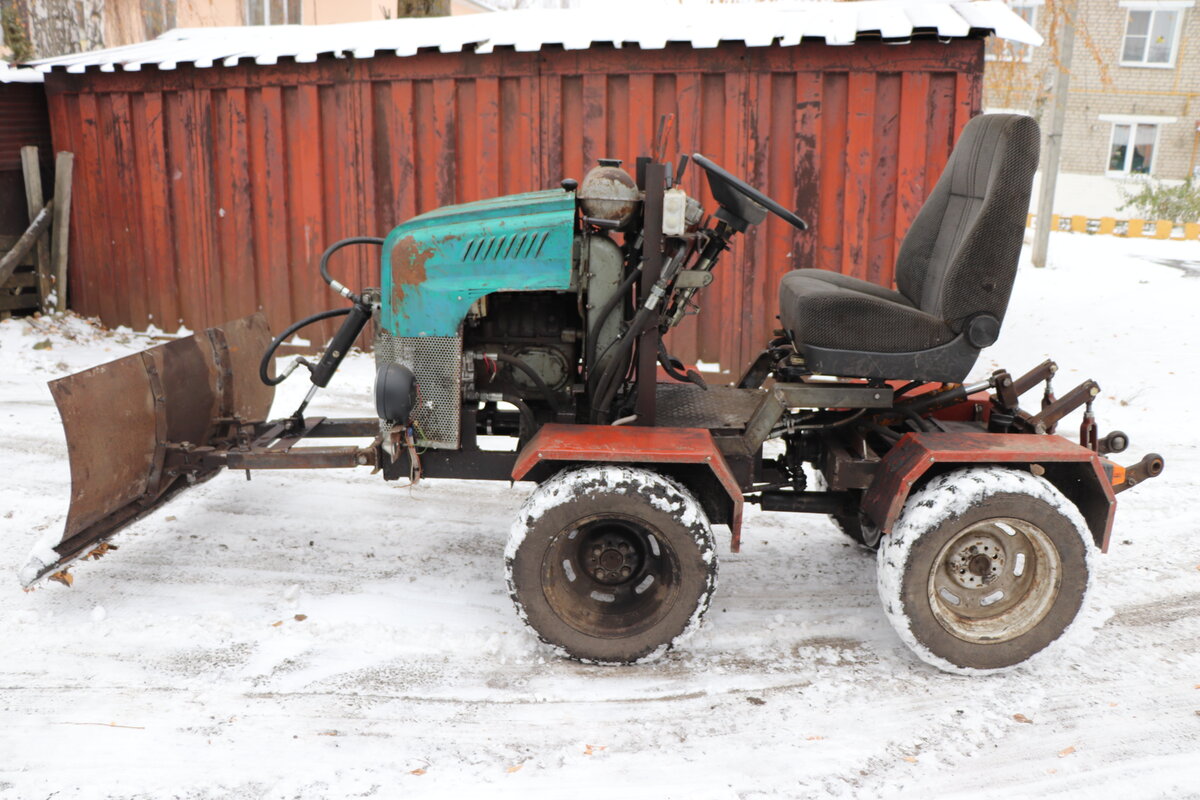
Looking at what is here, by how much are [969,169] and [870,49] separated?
3489mm

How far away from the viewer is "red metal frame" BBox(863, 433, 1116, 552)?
3211 mm

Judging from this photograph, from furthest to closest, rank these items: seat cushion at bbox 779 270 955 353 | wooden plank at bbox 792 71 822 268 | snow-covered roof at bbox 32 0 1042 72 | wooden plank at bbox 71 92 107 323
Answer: wooden plank at bbox 71 92 107 323
wooden plank at bbox 792 71 822 268
snow-covered roof at bbox 32 0 1042 72
seat cushion at bbox 779 270 955 353

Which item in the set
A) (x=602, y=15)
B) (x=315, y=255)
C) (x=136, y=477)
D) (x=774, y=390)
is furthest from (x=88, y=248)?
(x=774, y=390)

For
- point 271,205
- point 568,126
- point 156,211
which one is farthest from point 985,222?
point 156,211

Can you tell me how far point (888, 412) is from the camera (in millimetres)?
3680

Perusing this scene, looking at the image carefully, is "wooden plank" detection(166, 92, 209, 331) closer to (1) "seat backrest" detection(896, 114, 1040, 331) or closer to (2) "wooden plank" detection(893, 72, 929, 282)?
A: (2) "wooden plank" detection(893, 72, 929, 282)

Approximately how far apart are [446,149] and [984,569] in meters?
5.61

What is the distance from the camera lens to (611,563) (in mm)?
3309

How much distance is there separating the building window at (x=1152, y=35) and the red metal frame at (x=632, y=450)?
81.1 feet

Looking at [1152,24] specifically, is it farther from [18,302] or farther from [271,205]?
[18,302]

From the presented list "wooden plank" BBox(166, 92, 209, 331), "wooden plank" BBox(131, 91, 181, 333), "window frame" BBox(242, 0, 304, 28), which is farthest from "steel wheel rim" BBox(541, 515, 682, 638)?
"window frame" BBox(242, 0, 304, 28)

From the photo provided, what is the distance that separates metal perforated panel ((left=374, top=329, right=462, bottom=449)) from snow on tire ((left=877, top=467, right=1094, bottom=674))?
1631 mm

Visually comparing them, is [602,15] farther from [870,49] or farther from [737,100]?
[870,49]

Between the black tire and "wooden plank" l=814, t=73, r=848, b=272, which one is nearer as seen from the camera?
the black tire
